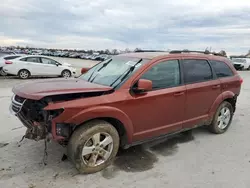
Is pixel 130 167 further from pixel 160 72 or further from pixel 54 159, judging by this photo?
pixel 160 72

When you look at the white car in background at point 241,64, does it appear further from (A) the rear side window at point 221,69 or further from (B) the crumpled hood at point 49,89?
(B) the crumpled hood at point 49,89

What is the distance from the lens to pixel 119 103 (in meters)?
3.61

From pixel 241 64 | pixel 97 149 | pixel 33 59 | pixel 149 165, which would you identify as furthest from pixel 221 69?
pixel 241 64

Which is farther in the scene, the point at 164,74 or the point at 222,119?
the point at 222,119

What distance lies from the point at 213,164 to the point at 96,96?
2.18 meters

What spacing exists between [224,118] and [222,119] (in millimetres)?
74

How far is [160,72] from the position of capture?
418cm

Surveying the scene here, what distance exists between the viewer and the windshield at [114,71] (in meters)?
3.94

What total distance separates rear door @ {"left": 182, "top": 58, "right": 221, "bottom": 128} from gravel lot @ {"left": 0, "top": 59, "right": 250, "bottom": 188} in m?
0.54

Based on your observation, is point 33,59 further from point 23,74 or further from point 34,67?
point 23,74

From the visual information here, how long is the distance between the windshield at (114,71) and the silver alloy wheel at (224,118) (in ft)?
7.97

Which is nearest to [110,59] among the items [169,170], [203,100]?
[203,100]

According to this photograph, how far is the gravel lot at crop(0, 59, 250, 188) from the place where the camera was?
3.37 m

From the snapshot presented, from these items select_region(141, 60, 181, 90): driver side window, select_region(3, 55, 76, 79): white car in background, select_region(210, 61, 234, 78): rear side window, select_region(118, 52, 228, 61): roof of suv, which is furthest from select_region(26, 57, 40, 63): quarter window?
select_region(141, 60, 181, 90): driver side window
